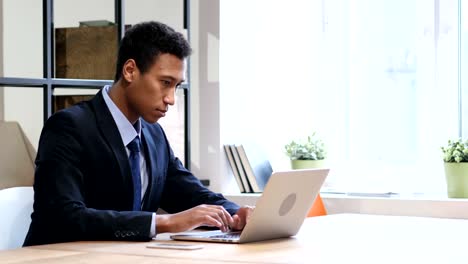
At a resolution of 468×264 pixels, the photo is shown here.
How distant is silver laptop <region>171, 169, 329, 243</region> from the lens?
2.19 m

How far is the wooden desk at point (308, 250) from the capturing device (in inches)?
74.9

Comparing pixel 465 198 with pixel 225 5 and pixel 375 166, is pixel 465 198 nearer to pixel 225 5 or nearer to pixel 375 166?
pixel 375 166

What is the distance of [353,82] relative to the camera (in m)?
4.61

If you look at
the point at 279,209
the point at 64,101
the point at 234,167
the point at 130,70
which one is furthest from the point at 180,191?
the point at 234,167

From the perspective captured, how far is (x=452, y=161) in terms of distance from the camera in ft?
13.2

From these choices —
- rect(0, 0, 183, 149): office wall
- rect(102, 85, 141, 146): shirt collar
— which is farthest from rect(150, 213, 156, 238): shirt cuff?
rect(0, 0, 183, 149): office wall

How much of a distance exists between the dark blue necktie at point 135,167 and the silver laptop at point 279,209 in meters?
0.28

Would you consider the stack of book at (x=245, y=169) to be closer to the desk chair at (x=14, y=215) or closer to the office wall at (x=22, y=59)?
the office wall at (x=22, y=59)

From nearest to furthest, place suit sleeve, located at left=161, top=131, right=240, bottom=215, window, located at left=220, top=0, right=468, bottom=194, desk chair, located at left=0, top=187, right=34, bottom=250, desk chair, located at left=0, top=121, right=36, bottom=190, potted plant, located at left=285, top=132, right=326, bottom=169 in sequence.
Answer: desk chair, located at left=0, top=187, right=34, bottom=250
suit sleeve, located at left=161, top=131, right=240, bottom=215
desk chair, located at left=0, top=121, right=36, bottom=190
window, located at left=220, top=0, right=468, bottom=194
potted plant, located at left=285, top=132, right=326, bottom=169

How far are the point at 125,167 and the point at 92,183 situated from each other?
11cm

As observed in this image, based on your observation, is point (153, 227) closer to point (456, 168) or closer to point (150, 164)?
point (150, 164)

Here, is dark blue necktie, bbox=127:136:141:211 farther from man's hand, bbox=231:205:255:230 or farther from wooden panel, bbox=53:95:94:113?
wooden panel, bbox=53:95:94:113

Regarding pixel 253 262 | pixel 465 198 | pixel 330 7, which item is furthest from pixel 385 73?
pixel 253 262

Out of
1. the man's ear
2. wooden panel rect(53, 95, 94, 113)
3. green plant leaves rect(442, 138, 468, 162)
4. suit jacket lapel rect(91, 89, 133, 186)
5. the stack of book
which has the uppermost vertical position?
the man's ear
